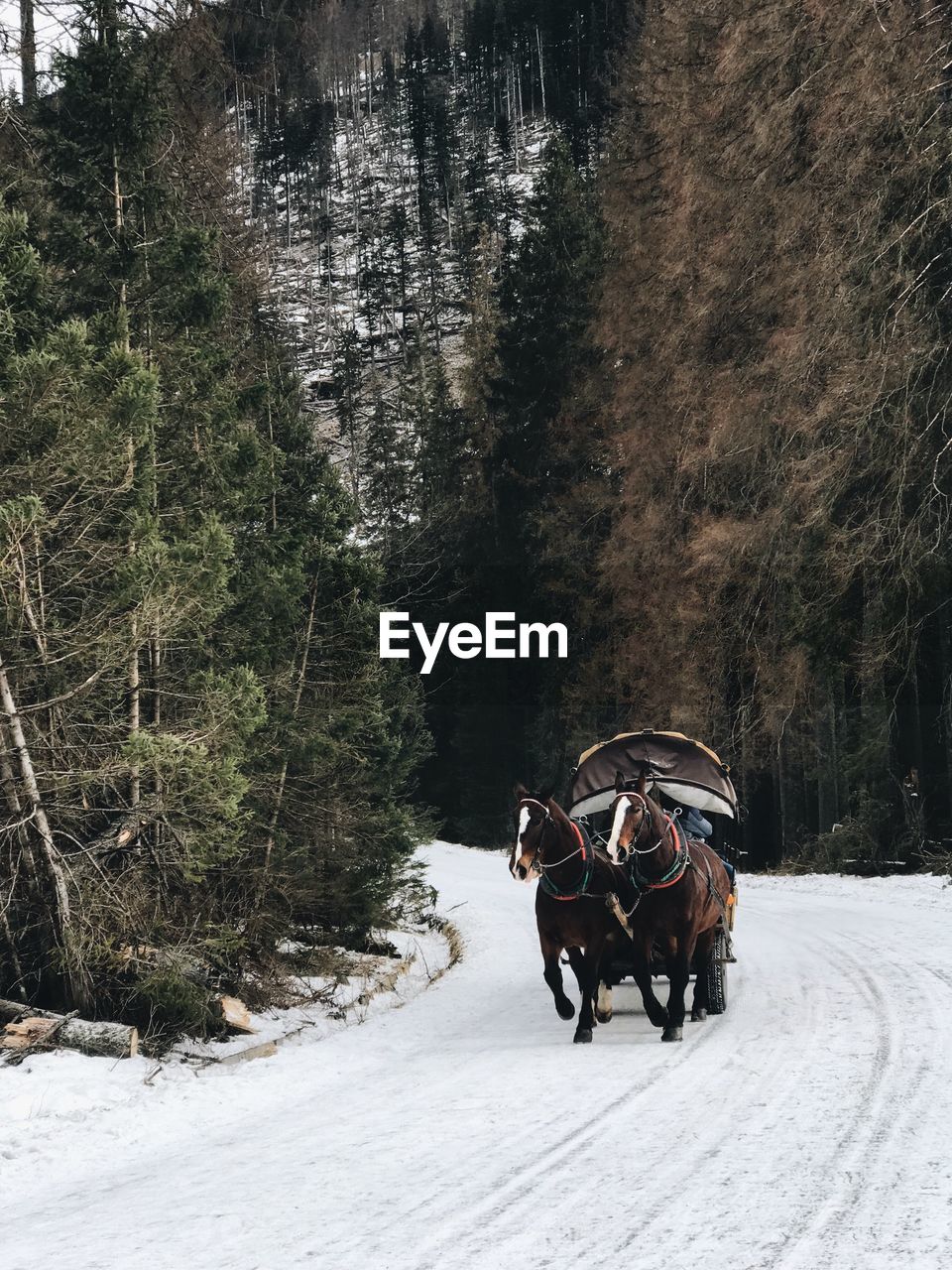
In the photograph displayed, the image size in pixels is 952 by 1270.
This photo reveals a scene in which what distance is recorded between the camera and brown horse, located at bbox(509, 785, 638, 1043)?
30.9 feet

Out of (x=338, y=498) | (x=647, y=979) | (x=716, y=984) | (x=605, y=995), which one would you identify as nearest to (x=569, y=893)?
(x=647, y=979)

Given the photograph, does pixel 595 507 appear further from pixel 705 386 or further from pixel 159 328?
pixel 159 328

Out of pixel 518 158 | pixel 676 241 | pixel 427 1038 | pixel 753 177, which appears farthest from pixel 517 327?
pixel 518 158

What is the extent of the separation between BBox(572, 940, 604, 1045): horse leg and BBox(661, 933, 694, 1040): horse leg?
22.1 inches

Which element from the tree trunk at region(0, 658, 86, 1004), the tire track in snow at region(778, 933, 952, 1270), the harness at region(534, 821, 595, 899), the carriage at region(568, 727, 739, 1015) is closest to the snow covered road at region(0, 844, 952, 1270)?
the tire track in snow at region(778, 933, 952, 1270)

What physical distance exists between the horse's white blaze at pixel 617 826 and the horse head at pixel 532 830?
1.85 feet

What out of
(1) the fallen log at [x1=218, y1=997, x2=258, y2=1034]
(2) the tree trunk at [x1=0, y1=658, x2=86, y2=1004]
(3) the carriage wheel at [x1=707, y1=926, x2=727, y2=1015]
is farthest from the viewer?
(1) the fallen log at [x1=218, y1=997, x2=258, y2=1034]

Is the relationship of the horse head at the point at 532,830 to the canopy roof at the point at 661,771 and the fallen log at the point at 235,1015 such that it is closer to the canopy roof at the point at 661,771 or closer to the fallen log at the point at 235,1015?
the canopy roof at the point at 661,771

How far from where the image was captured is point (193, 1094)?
858 centimetres

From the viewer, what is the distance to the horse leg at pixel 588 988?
31.0 feet


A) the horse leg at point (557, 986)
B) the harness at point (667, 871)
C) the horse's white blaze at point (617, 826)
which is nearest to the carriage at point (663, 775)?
the horse leg at point (557, 986)

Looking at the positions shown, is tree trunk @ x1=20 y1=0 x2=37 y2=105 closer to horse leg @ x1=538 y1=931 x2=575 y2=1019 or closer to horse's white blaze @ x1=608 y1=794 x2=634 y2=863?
horse's white blaze @ x1=608 y1=794 x2=634 y2=863

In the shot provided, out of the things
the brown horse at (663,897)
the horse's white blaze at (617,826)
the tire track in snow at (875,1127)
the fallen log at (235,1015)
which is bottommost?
the fallen log at (235,1015)

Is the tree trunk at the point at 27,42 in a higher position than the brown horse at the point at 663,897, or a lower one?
higher
